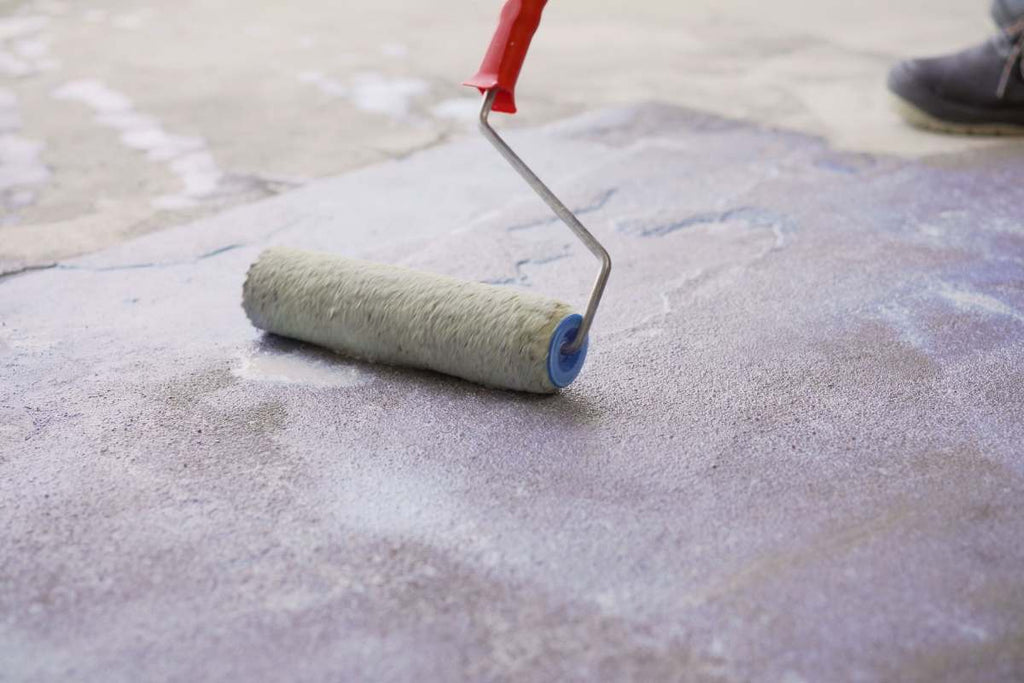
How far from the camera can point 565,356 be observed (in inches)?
63.9

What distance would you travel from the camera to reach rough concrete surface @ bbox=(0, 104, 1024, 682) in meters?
1.13

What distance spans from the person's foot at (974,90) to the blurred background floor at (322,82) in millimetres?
66

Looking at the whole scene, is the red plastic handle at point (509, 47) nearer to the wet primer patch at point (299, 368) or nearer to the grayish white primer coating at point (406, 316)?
the grayish white primer coating at point (406, 316)

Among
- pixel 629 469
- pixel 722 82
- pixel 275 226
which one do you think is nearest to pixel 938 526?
pixel 629 469

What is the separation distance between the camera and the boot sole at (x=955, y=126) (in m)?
2.98

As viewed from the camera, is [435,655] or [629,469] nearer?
[435,655]

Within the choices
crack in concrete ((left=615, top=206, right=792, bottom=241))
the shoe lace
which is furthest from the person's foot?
crack in concrete ((left=615, top=206, right=792, bottom=241))

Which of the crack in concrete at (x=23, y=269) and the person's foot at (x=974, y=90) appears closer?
the crack in concrete at (x=23, y=269)

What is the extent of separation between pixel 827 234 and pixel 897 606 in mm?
1250

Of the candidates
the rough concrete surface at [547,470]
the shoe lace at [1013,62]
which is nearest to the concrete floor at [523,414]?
the rough concrete surface at [547,470]

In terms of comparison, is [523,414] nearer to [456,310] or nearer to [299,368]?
[456,310]

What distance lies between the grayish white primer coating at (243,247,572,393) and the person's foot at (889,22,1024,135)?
182 centimetres

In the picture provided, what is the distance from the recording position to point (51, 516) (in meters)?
1.34

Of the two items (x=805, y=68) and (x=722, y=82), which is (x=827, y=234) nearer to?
(x=722, y=82)
